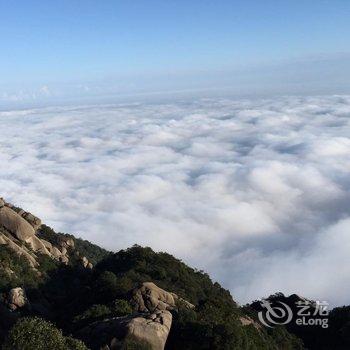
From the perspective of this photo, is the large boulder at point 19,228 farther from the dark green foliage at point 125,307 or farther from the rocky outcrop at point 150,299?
the rocky outcrop at point 150,299

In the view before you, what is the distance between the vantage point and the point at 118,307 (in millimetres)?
40094

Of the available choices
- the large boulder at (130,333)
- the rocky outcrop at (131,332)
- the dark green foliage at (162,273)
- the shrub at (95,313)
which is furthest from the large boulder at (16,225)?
the large boulder at (130,333)

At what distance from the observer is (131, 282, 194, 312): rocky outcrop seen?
42688mm

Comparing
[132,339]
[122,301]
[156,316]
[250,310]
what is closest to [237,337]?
[156,316]

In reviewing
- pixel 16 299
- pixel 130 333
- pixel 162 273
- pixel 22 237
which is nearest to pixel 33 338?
pixel 130 333

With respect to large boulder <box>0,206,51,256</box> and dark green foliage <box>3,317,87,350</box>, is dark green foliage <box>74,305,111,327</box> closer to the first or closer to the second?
dark green foliage <box>3,317,87,350</box>

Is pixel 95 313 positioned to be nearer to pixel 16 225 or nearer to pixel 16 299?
pixel 16 299

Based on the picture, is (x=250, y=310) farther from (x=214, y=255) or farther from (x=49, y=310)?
(x=214, y=255)

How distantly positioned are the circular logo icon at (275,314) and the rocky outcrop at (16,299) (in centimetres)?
3033

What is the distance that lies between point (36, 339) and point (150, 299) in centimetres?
1905

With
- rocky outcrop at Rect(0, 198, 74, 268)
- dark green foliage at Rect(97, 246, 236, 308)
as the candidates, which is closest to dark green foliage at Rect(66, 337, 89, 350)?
dark green foliage at Rect(97, 246, 236, 308)

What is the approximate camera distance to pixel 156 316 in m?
32.8

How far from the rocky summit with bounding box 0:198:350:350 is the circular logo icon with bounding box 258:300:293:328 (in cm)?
81

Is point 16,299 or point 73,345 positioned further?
Answer: point 16,299
